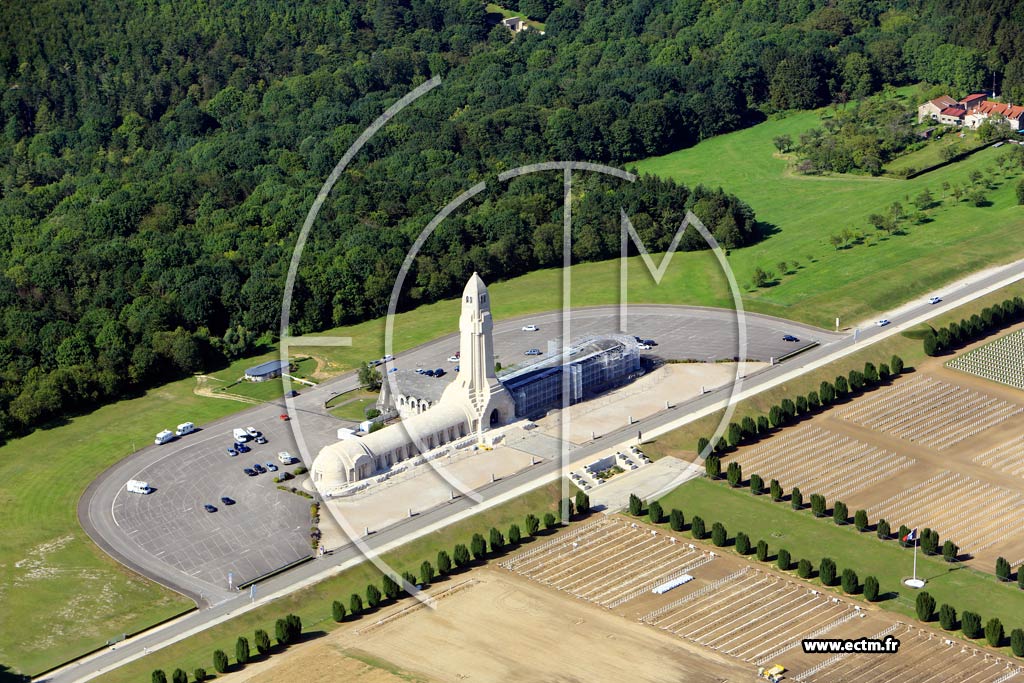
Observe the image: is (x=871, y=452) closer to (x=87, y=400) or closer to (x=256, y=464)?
(x=256, y=464)

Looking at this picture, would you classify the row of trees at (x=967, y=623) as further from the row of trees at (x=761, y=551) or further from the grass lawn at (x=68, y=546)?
the grass lawn at (x=68, y=546)

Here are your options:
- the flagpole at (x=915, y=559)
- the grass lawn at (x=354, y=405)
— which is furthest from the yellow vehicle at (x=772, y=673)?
the grass lawn at (x=354, y=405)

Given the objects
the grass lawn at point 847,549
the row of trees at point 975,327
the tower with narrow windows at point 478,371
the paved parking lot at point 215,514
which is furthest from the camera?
the row of trees at point 975,327

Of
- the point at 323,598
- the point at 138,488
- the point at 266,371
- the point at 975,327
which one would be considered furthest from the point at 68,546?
the point at 975,327

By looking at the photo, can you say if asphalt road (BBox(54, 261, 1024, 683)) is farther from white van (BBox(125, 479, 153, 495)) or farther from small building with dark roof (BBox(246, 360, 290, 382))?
small building with dark roof (BBox(246, 360, 290, 382))

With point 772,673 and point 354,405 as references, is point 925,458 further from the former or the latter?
point 354,405
